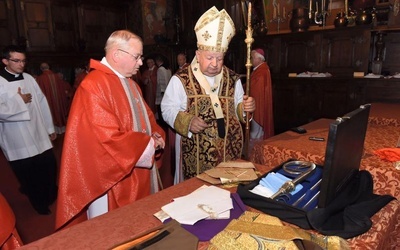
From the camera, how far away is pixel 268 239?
1013 mm

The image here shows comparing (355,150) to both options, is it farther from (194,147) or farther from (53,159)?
(53,159)

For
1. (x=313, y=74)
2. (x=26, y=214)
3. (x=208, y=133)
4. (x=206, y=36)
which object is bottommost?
(x=26, y=214)

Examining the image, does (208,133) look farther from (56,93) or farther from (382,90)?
(56,93)

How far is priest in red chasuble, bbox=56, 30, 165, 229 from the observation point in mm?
2057

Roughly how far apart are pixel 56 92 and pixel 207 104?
6.16 metres

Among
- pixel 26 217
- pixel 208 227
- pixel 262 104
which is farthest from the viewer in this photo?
pixel 262 104

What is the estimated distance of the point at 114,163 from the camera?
209 centimetres

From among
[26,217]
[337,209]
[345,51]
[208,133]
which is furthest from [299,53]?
[337,209]

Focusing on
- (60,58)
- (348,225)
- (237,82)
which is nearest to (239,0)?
(60,58)

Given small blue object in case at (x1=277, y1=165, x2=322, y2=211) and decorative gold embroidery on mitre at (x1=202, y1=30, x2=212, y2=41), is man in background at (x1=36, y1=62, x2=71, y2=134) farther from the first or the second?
small blue object in case at (x1=277, y1=165, x2=322, y2=211)

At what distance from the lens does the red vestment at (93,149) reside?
2.05 metres

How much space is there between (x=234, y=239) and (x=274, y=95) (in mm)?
7067

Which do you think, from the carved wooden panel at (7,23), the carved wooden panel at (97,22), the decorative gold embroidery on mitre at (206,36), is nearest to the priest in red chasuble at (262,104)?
the decorative gold embroidery on mitre at (206,36)

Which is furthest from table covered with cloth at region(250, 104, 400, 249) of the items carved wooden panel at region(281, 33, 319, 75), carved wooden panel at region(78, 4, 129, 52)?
carved wooden panel at region(78, 4, 129, 52)
